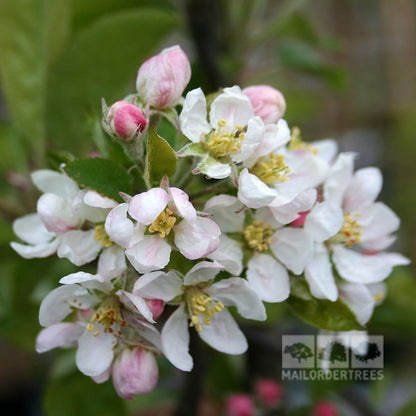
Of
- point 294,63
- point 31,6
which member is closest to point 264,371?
point 294,63

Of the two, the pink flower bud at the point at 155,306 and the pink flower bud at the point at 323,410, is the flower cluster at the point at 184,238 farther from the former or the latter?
the pink flower bud at the point at 323,410

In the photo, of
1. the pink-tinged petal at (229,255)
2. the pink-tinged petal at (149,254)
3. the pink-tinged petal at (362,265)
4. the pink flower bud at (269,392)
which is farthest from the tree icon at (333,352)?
the pink flower bud at (269,392)

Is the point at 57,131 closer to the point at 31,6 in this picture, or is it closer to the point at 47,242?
the point at 31,6

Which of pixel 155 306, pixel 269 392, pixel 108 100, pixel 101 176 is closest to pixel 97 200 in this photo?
pixel 101 176

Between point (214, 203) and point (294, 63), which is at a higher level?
point (294, 63)

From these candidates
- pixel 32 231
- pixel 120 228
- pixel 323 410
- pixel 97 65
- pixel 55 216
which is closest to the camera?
pixel 120 228

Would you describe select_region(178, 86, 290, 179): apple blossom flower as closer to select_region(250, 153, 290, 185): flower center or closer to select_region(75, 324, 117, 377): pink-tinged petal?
select_region(250, 153, 290, 185): flower center

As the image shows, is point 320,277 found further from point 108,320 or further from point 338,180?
point 108,320
